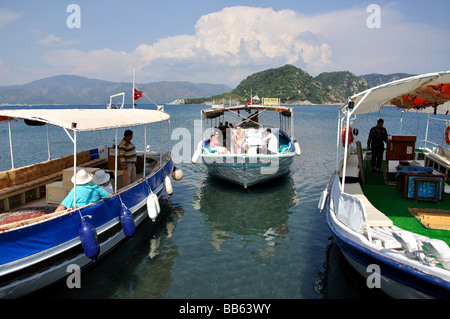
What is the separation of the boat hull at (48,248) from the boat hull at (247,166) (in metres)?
5.61

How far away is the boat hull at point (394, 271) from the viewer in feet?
13.6

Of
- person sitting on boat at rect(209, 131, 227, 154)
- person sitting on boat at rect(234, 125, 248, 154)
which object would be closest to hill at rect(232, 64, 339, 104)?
person sitting on boat at rect(209, 131, 227, 154)

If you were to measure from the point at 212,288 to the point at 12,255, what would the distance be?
3.52 metres

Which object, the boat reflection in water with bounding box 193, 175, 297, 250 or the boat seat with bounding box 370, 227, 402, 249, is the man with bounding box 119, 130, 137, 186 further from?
the boat seat with bounding box 370, 227, 402, 249

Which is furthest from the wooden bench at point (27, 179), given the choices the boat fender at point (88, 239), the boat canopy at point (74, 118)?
the boat fender at point (88, 239)

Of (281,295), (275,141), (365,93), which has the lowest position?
(281,295)

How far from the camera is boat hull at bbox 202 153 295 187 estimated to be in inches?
478

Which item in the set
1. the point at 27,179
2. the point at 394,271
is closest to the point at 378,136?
the point at 394,271

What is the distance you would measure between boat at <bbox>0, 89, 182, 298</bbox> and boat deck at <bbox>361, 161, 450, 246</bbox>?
558cm

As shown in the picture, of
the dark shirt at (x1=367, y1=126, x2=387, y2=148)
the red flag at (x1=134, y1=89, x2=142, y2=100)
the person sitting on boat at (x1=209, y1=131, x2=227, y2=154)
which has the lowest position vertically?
the person sitting on boat at (x1=209, y1=131, x2=227, y2=154)

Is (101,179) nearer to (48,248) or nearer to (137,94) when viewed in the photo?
(48,248)

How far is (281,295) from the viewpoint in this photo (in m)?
6.16

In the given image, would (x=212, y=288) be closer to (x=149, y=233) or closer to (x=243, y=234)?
(x=243, y=234)
